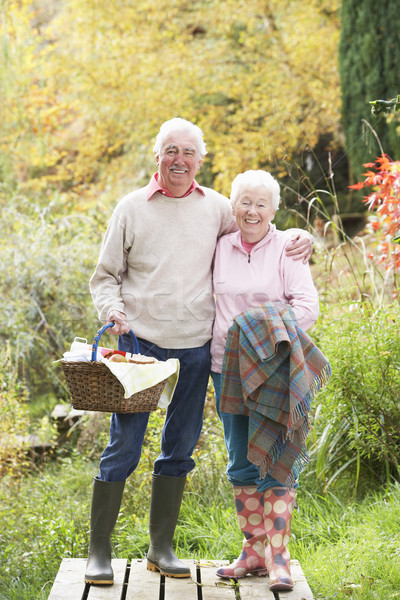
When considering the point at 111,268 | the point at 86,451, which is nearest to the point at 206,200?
the point at 111,268

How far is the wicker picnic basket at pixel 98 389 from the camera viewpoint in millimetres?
2305

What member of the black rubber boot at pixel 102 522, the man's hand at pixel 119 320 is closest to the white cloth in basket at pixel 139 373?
the man's hand at pixel 119 320

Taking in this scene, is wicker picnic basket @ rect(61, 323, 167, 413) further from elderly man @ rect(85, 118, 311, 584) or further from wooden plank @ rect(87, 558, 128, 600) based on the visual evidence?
wooden plank @ rect(87, 558, 128, 600)

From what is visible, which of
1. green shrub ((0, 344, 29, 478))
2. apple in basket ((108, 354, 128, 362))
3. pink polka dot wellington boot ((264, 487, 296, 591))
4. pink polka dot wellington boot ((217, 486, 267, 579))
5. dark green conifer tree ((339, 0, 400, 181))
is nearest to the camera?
apple in basket ((108, 354, 128, 362))

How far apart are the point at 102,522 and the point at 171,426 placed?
0.42m

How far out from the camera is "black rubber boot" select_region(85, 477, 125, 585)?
8.22 feet

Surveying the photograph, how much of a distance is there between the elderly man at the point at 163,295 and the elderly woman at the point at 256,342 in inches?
3.0

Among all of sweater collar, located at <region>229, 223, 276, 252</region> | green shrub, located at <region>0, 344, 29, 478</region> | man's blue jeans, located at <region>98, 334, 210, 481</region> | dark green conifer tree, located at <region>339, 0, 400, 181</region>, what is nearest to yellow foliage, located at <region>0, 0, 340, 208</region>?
dark green conifer tree, located at <region>339, 0, 400, 181</region>

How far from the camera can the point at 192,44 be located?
9.47 m

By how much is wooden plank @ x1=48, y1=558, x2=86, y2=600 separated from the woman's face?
140 centimetres

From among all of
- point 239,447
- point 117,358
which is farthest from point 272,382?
point 117,358

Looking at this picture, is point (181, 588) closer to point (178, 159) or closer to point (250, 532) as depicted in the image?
point (250, 532)

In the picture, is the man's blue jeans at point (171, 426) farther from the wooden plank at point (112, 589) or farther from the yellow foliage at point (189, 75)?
the yellow foliage at point (189, 75)

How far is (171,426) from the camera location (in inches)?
103
